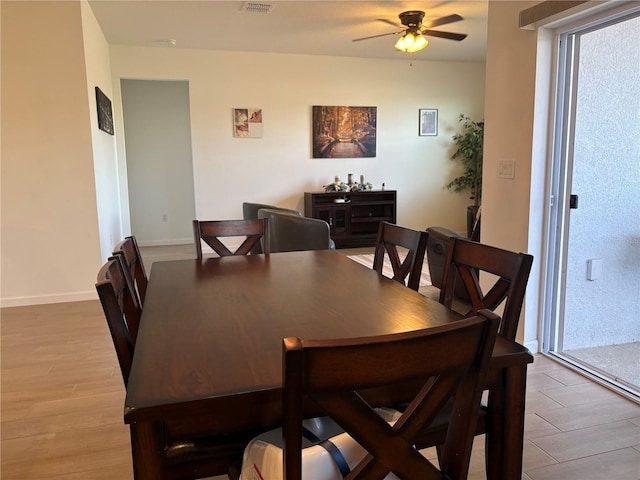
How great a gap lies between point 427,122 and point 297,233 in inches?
153

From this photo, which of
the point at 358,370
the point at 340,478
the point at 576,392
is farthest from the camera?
the point at 576,392

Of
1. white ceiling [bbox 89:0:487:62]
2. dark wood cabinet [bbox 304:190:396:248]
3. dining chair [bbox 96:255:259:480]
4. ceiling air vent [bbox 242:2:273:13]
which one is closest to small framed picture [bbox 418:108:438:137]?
white ceiling [bbox 89:0:487:62]

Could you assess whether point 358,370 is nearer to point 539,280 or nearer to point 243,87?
point 539,280

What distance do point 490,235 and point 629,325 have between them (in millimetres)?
1007

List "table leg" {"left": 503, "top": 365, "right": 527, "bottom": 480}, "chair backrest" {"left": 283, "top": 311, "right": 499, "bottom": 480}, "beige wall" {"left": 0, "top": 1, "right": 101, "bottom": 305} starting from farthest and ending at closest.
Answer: "beige wall" {"left": 0, "top": 1, "right": 101, "bottom": 305} < "table leg" {"left": 503, "top": 365, "right": 527, "bottom": 480} < "chair backrest" {"left": 283, "top": 311, "right": 499, "bottom": 480}

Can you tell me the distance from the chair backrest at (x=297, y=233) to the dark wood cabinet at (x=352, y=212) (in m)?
2.10

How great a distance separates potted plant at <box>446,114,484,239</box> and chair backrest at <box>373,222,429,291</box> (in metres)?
5.37

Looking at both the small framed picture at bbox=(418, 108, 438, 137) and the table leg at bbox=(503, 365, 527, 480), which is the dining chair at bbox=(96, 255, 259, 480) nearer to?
the table leg at bbox=(503, 365, 527, 480)

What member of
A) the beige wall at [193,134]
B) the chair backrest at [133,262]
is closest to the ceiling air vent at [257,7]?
the beige wall at [193,134]

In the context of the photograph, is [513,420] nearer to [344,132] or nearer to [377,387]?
[377,387]

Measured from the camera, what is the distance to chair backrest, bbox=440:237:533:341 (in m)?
1.44

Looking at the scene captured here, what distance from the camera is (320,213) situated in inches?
257

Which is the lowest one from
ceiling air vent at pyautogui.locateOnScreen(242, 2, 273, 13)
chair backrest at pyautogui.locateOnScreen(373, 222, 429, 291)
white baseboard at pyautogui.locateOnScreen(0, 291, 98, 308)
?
white baseboard at pyautogui.locateOnScreen(0, 291, 98, 308)

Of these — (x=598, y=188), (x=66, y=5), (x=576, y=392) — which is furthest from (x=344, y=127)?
(x=576, y=392)
